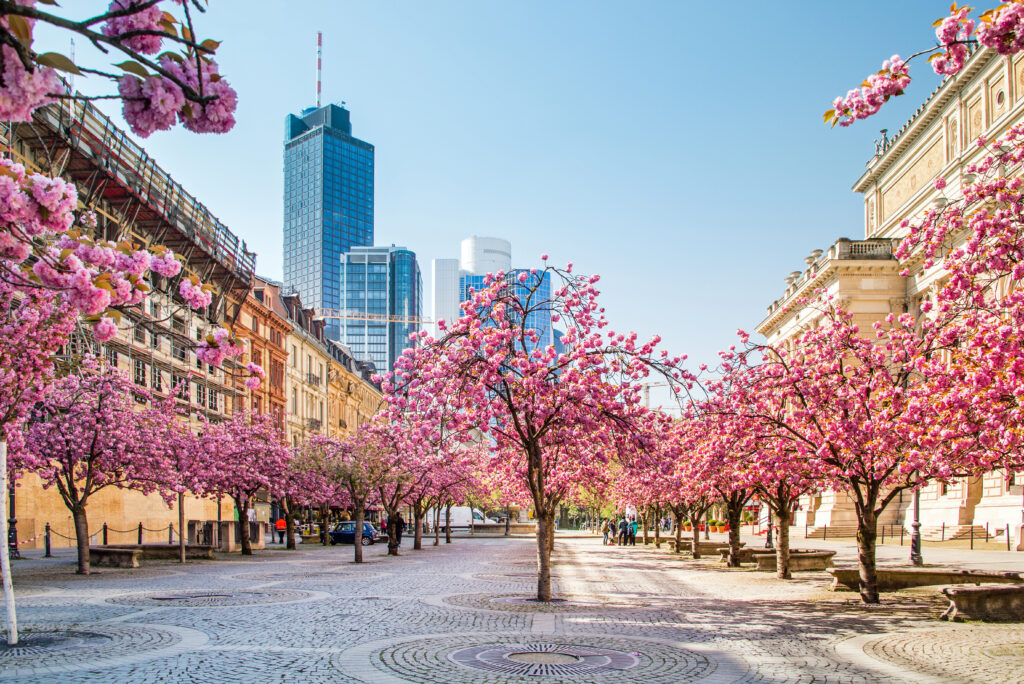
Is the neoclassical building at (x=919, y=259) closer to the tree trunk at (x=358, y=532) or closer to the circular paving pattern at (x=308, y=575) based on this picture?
the tree trunk at (x=358, y=532)

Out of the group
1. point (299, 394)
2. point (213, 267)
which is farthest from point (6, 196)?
point (299, 394)

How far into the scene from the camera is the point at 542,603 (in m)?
16.9

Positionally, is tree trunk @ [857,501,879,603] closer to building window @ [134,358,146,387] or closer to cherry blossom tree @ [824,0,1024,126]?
cherry blossom tree @ [824,0,1024,126]

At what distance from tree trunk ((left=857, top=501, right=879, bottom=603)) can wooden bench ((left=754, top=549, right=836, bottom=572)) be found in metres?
9.11

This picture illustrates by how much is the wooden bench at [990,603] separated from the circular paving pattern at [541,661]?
5.00 metres

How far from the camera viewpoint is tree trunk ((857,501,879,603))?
53.8ft

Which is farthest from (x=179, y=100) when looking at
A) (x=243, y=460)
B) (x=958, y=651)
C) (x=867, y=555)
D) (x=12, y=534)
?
(x=12, y=534)

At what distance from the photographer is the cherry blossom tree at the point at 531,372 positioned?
17.0 metres

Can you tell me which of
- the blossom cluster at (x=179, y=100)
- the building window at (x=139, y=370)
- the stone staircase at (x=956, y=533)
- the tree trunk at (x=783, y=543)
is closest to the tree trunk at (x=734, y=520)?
the tree trunk at (x=783, y=543)

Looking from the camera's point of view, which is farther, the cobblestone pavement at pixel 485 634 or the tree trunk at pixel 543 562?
→ the tree trunk at pixel 543 562

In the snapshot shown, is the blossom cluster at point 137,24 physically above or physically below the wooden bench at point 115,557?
above

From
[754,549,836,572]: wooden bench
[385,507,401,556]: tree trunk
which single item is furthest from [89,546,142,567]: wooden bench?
[754,549,836,572]: wooden bench

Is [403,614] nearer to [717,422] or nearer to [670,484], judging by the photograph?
[717,422]

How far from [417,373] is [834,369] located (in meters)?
7.84
